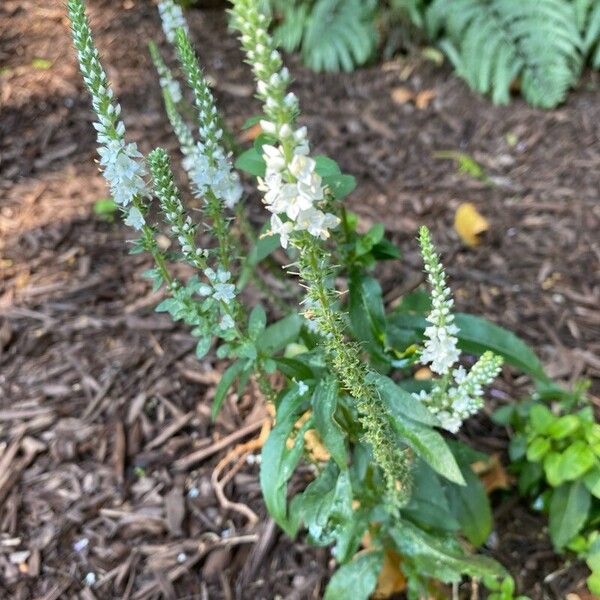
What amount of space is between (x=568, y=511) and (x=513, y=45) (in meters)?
3.23

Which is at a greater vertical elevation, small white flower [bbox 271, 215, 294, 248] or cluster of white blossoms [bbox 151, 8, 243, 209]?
cluster of white blossoms [bbox 151, 8, 243, 209]

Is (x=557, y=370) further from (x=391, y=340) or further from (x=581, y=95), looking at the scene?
(x=581, y=95)

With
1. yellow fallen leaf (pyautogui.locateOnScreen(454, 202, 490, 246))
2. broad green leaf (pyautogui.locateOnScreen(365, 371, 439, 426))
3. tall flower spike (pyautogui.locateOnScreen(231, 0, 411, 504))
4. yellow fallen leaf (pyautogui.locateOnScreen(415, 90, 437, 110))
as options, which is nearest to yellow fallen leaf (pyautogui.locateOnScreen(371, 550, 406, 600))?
tall flower spike (pyautogui.locateOnScreen(231, 0, 411, 504))

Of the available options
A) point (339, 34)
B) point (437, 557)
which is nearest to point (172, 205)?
point (437, 557)

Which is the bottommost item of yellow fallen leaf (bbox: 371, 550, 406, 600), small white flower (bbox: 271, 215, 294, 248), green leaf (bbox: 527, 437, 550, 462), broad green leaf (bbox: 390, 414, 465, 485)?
yellow fallen leaf (bbox: 371, 550, 406, 600)

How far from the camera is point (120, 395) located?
10.1ft

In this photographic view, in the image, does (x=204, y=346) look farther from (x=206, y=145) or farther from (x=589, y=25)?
(x=589, y=25)

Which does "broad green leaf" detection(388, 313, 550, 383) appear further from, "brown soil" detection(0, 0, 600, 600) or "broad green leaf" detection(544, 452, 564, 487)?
"brown soil" detection(0, 0, 600, 600)

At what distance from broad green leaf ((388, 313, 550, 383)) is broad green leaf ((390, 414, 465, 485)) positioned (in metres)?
0.50

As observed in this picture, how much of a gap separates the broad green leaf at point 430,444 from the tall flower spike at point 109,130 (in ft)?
2.67

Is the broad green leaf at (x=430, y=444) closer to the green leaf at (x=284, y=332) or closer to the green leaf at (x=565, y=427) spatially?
the green leaf at (x=284, y=332)

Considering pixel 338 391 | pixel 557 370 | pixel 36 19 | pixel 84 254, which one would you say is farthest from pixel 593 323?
pixel 36 19

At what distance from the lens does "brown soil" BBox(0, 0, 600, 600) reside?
8.55 ft

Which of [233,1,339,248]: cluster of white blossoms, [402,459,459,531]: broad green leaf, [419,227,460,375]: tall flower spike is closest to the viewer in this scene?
[233,1,339,248]: cluster of white blossoms
